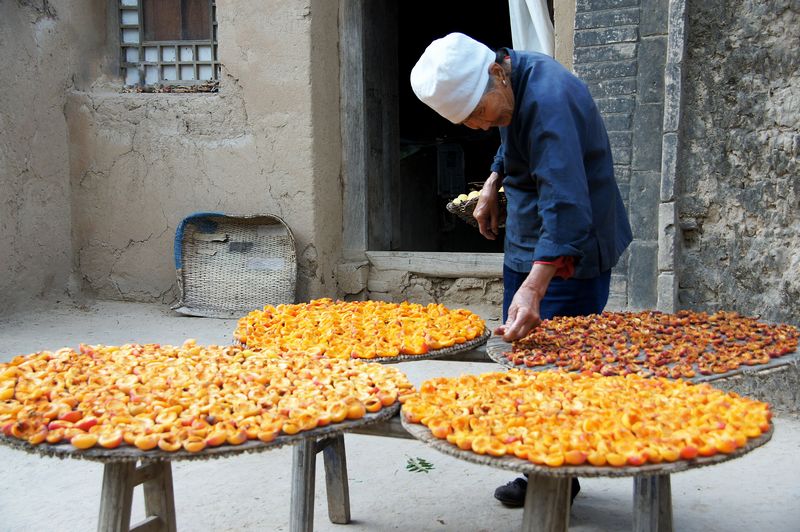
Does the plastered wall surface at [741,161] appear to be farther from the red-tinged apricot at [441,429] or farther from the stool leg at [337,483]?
the red-tinged apricot at [441,429]

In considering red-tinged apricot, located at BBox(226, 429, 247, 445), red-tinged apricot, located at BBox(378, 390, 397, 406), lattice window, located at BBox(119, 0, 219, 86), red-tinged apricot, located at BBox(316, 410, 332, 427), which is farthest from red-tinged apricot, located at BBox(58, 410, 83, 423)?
lattice window, located at BBox(119, 0, 219, 86)

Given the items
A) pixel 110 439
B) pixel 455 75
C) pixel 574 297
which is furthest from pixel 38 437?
pixel 574 297

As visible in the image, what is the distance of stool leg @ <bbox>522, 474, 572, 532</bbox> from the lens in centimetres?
158

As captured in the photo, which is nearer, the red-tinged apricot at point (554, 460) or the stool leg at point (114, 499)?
the red-tinged apricot at point (554, 460)

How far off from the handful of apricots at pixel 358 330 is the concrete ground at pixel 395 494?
2.32 ft

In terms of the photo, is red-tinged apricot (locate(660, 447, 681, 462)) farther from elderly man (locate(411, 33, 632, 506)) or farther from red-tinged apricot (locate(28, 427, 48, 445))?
red-tinged apricot (locate(28, 427, 48, 445))

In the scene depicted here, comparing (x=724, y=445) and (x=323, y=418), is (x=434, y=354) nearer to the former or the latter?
(x=323, y=418)

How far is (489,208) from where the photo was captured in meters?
2.88

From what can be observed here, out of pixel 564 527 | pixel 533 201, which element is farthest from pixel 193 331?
pixel 564 527

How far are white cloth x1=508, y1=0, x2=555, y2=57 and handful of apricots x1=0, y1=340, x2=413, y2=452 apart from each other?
3.44m

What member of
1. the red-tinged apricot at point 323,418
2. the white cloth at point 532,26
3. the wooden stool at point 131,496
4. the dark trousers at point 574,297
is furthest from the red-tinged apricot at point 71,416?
the white cloth at point 532,26

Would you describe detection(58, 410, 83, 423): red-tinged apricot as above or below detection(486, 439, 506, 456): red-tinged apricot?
below

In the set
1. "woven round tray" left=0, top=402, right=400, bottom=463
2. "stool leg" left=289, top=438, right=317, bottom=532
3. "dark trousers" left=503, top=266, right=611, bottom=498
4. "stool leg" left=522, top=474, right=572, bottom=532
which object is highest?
"dark trousers" left=503, top=266, right=611, bottom=498

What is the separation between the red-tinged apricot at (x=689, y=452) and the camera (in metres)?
1.42
